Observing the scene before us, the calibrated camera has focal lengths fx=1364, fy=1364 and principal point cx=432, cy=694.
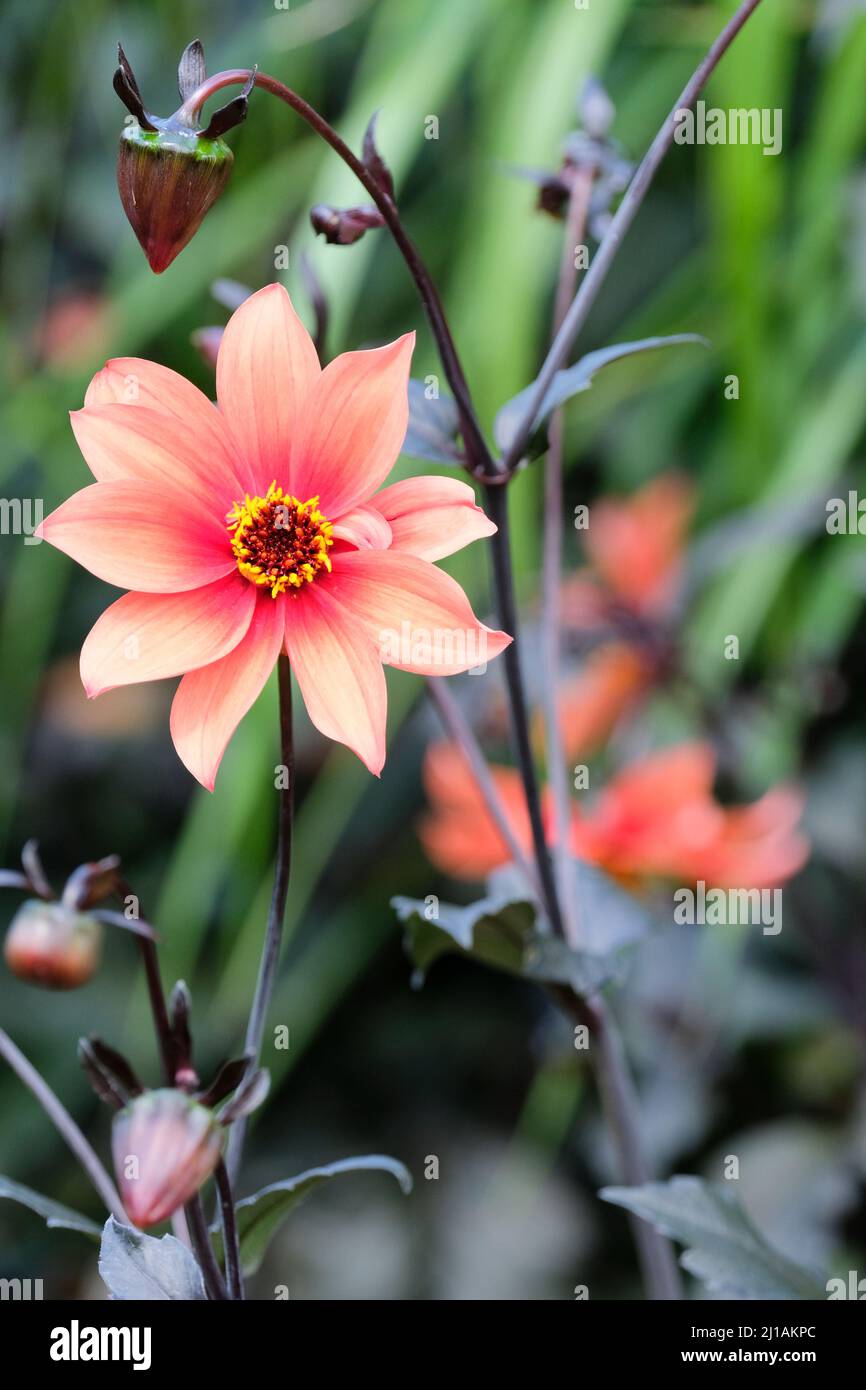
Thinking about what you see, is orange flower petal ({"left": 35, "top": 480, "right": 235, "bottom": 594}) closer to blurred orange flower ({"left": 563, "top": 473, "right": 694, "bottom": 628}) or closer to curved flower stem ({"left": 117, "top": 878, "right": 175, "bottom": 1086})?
curved flower stem ({"left": 117, "top": 878, "right": 175, "bottom": 1086})

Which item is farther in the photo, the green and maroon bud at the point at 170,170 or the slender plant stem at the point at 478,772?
the slender plant stem at the point at 478,772

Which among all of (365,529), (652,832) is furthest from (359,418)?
(652,832)

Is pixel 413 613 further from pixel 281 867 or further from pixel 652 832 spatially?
pixel 652 832

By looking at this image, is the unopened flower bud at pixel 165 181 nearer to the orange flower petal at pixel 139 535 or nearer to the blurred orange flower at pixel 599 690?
the orange flower petal at pixel 139 535

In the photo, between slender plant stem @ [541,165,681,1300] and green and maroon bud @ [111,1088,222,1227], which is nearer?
green and maroon bud @ [111,1088,222,1227]

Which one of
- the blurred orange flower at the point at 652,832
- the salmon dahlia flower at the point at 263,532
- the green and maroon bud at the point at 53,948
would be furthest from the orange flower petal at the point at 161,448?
the blurred orange flower at the point at 652,832

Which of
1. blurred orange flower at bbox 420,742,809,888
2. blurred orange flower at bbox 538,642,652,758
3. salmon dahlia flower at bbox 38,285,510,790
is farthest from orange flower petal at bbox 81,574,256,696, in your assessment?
blurred orange flower at bbox 538,642,652,758
